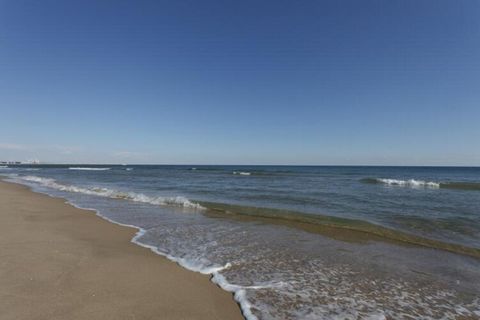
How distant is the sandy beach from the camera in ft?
10.7

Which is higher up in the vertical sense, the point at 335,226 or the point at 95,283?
the point at 95,283

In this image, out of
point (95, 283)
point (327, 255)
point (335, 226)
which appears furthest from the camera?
point (335, 226)

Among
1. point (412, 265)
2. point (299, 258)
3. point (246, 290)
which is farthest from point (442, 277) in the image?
point (246, 290)

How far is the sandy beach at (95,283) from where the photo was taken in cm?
326

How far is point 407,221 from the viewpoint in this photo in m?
9.72

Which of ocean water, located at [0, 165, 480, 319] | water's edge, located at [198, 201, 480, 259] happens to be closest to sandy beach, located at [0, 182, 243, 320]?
ocean water, located at [0, 165, 480, 319]

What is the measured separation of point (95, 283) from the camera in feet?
13.1

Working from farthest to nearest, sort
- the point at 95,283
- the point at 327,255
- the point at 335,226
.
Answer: the point at 335,226 → the point at 327,255 → the point at 95,283

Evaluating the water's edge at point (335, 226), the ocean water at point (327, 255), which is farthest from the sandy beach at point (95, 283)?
the water's edge at point (335, 226)

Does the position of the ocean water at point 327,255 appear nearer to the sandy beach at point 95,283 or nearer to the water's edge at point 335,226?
the water's edge at point 335,226

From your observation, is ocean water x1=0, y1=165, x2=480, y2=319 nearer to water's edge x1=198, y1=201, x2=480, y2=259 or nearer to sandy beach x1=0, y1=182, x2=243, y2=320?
water's edge x1=198, y1=201, x2=480, y2=259

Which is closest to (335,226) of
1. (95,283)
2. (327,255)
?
(327,255)

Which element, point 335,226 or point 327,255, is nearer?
point 327,255

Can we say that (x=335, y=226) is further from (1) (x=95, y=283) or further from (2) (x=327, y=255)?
(1) (x=95, y=283)
